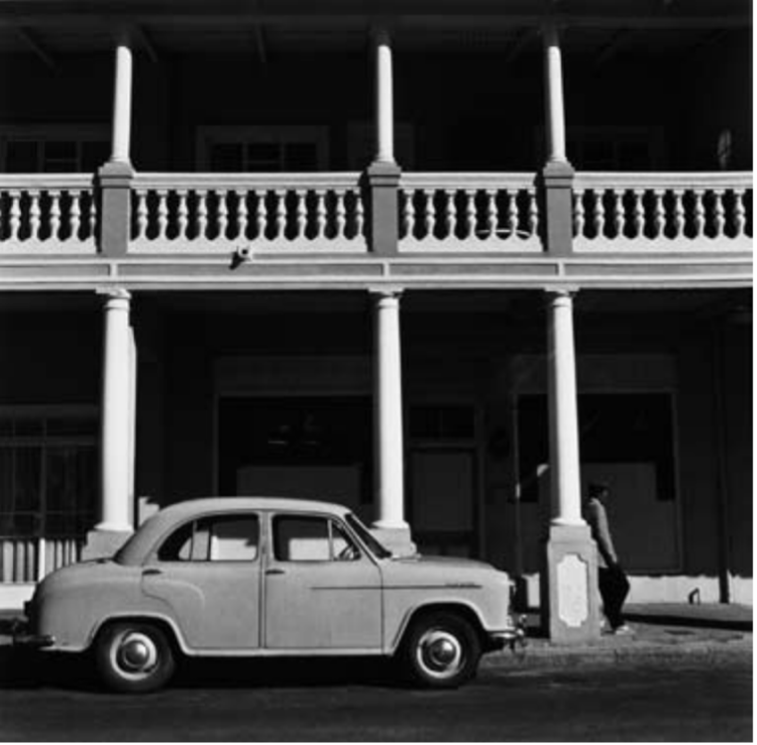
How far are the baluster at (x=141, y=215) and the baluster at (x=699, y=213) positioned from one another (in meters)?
6.50

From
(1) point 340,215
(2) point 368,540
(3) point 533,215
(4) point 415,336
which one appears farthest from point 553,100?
(2) point 368,540

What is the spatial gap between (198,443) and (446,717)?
8349 millimetres

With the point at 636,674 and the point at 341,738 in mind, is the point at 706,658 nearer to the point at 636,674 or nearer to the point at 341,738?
the point at 636,674

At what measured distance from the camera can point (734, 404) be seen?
16.7 m

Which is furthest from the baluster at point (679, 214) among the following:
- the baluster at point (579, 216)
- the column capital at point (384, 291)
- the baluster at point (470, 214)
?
the column capital at point (384, 291)

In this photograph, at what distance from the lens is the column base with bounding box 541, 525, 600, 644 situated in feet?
42.6

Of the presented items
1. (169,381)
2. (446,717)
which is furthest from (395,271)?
(446,717)

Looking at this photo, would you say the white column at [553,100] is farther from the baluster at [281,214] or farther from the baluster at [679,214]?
the baluster at [281,214]

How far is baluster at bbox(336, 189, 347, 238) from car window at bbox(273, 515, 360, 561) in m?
4.58

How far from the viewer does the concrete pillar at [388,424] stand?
13422 mm

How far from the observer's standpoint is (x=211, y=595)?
1021 centimetres

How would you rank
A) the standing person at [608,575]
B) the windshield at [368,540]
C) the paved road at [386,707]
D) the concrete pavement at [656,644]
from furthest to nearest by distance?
the standing person at [608,575] < the concrete pavement at [656,644] < the windshield at [368,540] < the paved road at [386,707]

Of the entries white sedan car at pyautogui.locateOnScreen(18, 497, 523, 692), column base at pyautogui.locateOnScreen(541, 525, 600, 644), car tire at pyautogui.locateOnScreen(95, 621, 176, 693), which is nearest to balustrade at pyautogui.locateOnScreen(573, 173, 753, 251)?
column base at pyautogui.locateOnScreen(541, 525, 600, 644)

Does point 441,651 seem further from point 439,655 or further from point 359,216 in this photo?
point 359,216
